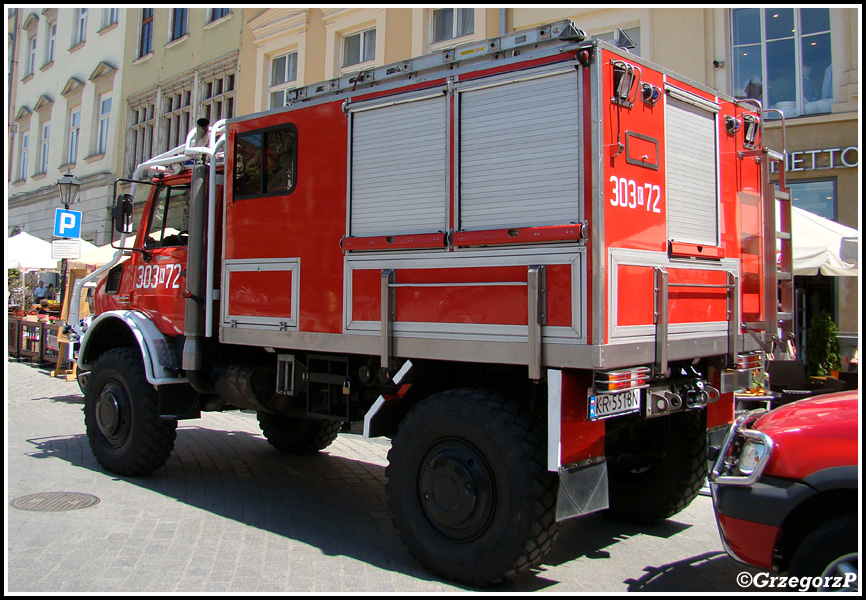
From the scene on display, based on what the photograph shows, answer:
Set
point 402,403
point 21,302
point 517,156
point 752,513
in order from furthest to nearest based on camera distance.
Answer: point 21,302 < point 402,403 < point 517,156 < point 752,513

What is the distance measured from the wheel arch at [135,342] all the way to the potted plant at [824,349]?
8.12 metres

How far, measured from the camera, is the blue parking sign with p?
43.6 feet

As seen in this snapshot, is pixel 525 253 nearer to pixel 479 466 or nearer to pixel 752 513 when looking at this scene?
pixel 479 466

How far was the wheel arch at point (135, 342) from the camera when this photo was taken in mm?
6344

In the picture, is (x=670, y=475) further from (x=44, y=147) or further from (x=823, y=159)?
(x=44, y=147)

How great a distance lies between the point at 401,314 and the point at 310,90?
2012mm

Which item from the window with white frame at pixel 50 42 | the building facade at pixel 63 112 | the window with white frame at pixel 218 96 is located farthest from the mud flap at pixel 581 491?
the window with white frame at pixel 50 42


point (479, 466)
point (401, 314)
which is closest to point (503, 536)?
point (479, 466)

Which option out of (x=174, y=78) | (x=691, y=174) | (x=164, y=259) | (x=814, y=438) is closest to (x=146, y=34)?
(x=174, y=78)

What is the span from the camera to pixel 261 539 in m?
4.96

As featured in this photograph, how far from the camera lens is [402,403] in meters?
4.87

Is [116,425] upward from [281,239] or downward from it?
downward

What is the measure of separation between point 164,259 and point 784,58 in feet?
34.7

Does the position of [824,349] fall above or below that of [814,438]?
above
